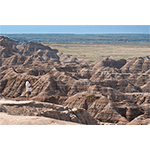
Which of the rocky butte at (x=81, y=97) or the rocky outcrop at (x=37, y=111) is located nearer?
the rocky outcrop at (x=37, y=111)

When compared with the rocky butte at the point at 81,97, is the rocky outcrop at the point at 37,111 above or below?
below

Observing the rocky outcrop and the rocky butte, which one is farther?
the rocky butte

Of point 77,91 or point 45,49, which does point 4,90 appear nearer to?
point 77,91

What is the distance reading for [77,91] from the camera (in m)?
62.7

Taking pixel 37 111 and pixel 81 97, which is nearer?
pixel 37 111

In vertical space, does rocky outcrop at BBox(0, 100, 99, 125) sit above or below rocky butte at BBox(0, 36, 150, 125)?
below

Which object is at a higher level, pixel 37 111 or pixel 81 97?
pixel 81 97

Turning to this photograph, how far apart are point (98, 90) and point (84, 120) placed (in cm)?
3281
